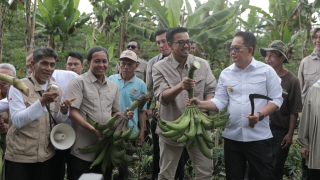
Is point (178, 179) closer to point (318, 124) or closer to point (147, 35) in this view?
point (318, 124)

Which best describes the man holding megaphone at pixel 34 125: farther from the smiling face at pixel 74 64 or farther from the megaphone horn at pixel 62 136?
the smiling face at pixel 74 64

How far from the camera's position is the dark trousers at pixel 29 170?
9.28 ft

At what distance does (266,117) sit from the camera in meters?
2.99

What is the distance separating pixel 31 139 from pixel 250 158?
7.43 feet

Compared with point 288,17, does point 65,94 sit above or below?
below

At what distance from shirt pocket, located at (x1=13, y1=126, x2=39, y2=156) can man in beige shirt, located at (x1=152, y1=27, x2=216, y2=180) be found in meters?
1.36

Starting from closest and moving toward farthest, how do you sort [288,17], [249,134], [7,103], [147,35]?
[249,134], [7,103], [147,35], [288,17]

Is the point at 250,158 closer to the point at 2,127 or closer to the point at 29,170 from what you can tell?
the point at 29,170

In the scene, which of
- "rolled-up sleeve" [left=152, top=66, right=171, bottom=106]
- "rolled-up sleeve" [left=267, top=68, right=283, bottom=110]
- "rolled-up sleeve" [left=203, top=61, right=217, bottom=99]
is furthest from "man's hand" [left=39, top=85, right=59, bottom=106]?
"rolled-up sleeve" [left=267, top=68, right=283, bottom=110]

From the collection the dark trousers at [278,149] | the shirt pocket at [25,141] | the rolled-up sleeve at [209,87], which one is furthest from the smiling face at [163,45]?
the shirt pocket at [25,141]

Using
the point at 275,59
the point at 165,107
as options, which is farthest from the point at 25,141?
the point at 275,59

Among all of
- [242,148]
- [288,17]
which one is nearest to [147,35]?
[288,17]

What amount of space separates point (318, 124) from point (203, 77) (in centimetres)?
137

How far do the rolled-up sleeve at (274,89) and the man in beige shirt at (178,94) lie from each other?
63 centimetres
